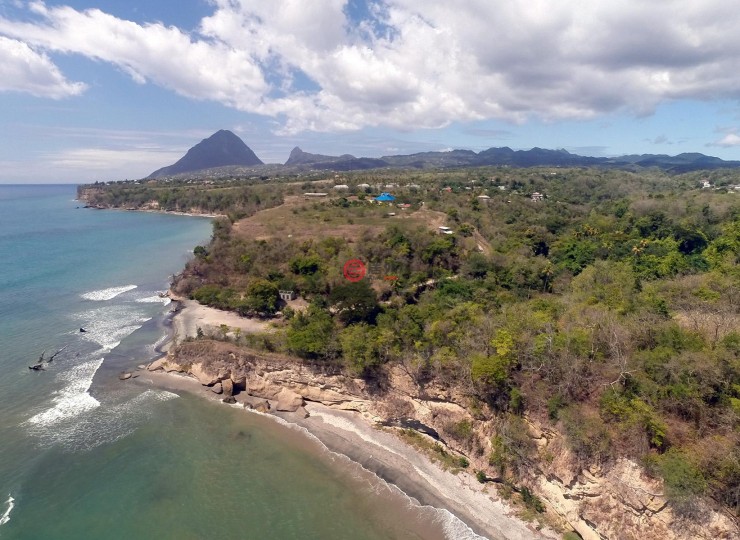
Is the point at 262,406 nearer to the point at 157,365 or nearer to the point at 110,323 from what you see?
the point at 157,365

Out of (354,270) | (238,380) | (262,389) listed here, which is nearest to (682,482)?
(262,389)

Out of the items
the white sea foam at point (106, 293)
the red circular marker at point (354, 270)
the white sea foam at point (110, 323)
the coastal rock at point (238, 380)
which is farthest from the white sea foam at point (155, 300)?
the coastal rock at point (238, 380)

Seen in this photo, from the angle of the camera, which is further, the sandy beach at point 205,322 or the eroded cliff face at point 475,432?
the sandy beach at point 205,322

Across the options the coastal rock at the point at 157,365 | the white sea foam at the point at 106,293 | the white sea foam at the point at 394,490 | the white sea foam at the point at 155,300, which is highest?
the white sea foam at the point at 106,293

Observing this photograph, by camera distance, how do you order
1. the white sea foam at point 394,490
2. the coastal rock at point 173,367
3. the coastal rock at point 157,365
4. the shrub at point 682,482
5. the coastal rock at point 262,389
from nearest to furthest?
the shrub at point 682,482 → the white sea foam at point 394,490 → the coastal rock at point 262,389 → the coastal rock at point 173,367 → the coastal rock at point 157,365

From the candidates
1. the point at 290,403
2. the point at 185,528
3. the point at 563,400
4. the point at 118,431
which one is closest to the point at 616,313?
the point at 563,400

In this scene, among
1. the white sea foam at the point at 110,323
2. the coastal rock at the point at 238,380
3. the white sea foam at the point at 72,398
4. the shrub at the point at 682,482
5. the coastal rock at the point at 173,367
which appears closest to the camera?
the shrub at the point at 682,482

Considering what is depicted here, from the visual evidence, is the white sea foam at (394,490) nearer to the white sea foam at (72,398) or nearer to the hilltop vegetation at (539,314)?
the hilltop vegetation at (539,314)

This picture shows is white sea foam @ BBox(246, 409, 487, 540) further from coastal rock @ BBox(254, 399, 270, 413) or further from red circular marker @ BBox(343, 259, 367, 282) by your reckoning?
red circular marker @ BBox(343, 259, 367, 282)
